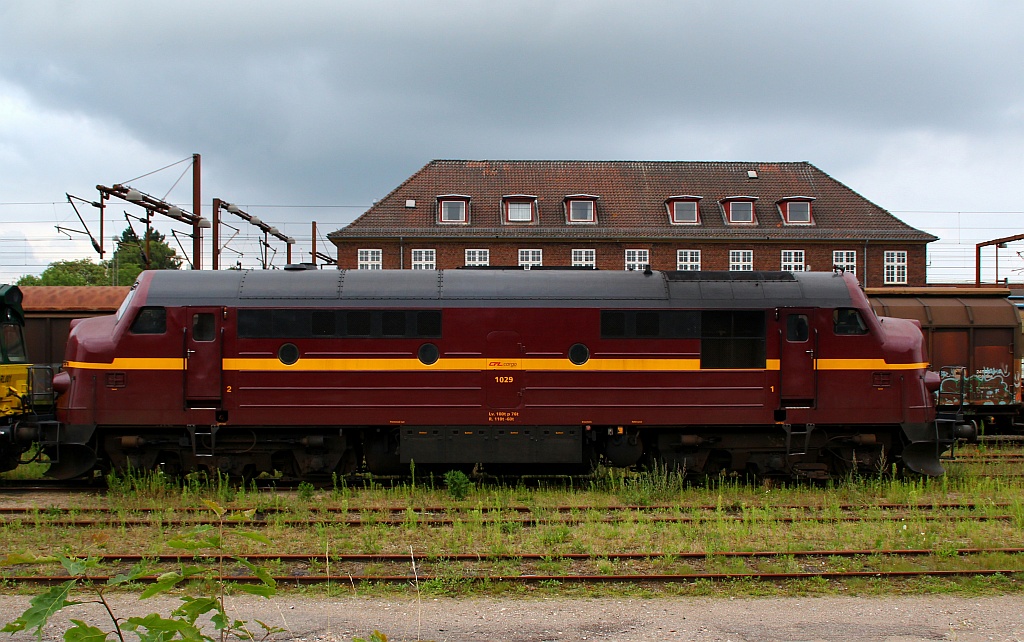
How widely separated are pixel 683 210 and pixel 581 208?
562cm

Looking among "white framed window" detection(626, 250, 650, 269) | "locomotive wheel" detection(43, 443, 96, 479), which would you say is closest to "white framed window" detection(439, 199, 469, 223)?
"white framed window" detection(626, 250, 650, 269)

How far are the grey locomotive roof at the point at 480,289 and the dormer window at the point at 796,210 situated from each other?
30.5 m

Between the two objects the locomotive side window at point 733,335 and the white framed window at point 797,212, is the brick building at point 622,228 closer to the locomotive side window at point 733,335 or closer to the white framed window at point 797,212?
the white framed window at point 797,212

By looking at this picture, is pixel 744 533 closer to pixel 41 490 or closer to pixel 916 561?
pixel 916 561

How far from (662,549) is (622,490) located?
2893 mm

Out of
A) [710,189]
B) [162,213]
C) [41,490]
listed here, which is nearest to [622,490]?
[41,490]

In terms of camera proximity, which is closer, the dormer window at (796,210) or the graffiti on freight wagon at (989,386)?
the graffiti on freight wagon at (989,386)

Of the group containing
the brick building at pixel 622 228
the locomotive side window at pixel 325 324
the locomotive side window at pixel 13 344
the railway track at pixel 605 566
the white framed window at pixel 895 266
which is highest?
the brick building at pixel 622 228

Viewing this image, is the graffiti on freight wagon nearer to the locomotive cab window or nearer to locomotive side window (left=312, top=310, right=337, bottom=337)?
the locomotive cab window

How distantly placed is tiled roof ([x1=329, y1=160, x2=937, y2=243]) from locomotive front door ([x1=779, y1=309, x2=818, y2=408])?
27.3 m

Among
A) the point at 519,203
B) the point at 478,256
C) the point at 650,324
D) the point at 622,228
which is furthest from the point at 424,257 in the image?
the point at 650,324

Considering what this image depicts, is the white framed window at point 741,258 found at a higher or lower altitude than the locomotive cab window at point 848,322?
higher

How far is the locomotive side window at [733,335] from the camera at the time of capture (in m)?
12.8

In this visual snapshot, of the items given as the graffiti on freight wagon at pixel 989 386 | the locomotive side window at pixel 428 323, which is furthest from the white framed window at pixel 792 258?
the locomotive side window at pixel 428 323
